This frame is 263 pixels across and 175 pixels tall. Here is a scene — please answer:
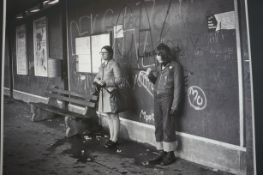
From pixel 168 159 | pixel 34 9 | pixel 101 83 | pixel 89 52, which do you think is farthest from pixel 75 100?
pixel 168 159

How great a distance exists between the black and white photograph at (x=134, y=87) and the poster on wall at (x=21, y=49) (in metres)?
0.01

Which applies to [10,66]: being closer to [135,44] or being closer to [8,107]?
[8,107]

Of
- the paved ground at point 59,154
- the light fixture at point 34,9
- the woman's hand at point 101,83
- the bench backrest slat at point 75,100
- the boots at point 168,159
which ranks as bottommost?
the boots at point 168,159

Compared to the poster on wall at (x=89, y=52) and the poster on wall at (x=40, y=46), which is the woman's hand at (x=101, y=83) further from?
the poster on wall at (x=40, y=46)

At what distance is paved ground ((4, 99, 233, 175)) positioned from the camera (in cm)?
201

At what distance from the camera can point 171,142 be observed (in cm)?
311

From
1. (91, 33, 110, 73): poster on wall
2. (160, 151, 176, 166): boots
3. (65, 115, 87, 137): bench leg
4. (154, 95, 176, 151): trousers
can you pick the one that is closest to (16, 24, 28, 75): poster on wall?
(65, 115, 87, 137): bench leg

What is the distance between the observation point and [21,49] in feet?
7.13

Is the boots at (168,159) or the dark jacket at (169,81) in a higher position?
the dark jacket at (169,81)

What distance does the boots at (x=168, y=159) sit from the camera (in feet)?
9.64

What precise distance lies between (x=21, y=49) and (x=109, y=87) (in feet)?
4.69

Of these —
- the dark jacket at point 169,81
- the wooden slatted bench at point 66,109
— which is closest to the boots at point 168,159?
the dark jacket at point 169,81

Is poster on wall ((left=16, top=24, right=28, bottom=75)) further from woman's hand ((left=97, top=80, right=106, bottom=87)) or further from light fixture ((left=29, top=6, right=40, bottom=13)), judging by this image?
woman's hand ((left=97, top=80, right=106, bottom=87))

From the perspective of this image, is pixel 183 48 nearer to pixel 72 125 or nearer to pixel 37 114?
pixel 72 125
